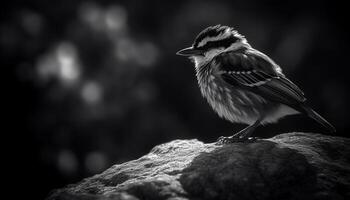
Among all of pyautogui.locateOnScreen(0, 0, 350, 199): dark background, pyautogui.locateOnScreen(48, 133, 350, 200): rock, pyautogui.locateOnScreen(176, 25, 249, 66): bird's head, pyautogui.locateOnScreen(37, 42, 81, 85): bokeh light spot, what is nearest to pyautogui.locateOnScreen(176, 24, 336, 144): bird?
pyautogui.locateOnScreen(176, 25, 249, 66): bird's head

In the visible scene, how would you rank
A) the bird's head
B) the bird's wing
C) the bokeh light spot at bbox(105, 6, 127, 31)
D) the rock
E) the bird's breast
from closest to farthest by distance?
the rock
the bird's wing
the bird's breast
the bird's head
the bokeh light spot at bbox(105, 6, 127, 31)

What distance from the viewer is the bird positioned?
6305mm

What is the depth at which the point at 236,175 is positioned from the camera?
4.62m

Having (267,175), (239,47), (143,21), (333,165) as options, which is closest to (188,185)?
(267,175)

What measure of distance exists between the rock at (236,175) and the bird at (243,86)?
2.31 feet

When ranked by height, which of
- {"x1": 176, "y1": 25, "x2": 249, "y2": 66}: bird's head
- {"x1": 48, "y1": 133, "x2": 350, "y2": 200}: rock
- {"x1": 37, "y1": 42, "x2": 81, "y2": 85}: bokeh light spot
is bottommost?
{"x1": 48, "y1": 133, "x2": 350, "y2": 200}: rock

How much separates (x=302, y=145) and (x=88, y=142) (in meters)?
3.72

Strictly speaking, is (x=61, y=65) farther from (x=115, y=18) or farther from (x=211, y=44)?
(x=211, y=44)

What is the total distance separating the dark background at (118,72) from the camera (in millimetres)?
7789

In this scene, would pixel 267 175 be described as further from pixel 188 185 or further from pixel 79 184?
pixel 79 184

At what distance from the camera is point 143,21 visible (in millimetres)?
8414

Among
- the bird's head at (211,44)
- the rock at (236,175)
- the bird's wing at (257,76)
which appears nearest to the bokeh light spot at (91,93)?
the bird's head at (211,44)

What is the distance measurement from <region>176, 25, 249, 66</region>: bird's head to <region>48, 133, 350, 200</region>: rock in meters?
1.73

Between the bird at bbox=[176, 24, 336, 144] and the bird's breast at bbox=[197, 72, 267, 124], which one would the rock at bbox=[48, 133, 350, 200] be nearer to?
the bird at bbox=[176, 24, 336, 144]
